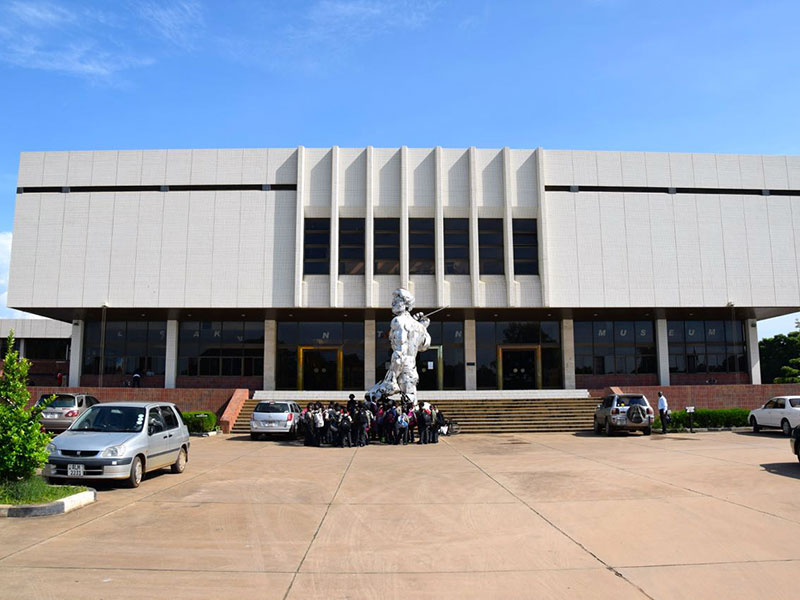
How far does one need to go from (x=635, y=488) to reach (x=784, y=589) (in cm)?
581

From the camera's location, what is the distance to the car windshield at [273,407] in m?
23.6

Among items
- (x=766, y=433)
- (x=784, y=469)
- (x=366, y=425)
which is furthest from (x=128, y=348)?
(x=784, y=469)

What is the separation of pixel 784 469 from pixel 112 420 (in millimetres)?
14508

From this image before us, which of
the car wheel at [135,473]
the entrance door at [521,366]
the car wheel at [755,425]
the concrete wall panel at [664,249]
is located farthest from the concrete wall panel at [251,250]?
the car wheel at [755,425]

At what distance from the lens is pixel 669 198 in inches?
1353

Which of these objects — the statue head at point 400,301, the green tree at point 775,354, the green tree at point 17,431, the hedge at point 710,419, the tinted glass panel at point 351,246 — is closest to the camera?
the green tree at point 17,431

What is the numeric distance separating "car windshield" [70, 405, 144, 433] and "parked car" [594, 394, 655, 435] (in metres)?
18.0

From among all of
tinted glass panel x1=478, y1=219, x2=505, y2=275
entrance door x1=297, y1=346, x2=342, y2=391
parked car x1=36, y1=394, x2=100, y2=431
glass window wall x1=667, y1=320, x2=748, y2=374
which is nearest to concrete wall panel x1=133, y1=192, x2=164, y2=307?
entrance door x1=297, y1=346, x2=342, y2=391

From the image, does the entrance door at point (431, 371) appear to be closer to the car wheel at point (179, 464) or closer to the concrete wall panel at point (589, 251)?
the concrete wall panel at point (589, 251)

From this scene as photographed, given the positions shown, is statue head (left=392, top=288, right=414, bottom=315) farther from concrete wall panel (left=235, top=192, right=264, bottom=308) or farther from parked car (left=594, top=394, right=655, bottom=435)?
concrete wall panel (left=235, top=192, right=264, bottom=308)

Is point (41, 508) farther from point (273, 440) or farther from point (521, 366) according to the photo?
point (521, 366)

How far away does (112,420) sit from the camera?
40.4 ft

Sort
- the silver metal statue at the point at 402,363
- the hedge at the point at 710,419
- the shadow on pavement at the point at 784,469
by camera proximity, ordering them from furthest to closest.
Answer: the hedge at the point at 710,419
the silver metal statue at the point at 402,363
the shadow on pavement at the point at 784,469

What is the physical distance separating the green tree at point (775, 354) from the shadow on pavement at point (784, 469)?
52.6 metres
